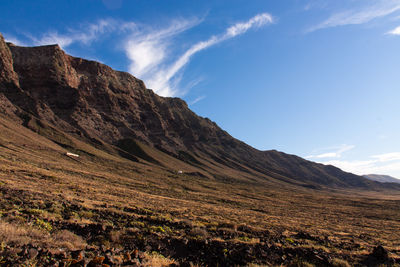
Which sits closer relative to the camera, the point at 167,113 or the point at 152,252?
the point at 152,252

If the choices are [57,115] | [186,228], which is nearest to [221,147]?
[57,115]

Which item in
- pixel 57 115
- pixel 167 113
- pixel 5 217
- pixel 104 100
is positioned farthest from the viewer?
pixel 167 113

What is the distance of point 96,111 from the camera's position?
12950 cm

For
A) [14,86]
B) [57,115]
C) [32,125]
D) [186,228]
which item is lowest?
[186,228]

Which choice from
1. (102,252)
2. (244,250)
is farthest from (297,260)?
(102,252)

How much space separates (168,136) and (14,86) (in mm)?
86195

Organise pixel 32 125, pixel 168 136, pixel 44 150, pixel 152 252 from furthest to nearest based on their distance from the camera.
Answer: pixel 168 136, pixel 32 125, pixel 44 150, pixel 152 252

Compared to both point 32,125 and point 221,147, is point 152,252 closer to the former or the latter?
point 32,125

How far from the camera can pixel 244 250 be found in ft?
34.4

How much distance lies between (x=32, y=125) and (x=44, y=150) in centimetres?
2837

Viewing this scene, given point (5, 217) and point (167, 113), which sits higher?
point (167, 113)

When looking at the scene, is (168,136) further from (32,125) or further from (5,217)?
(5,217)

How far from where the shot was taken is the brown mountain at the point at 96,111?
101 m

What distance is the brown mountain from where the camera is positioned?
10106 centimetres
